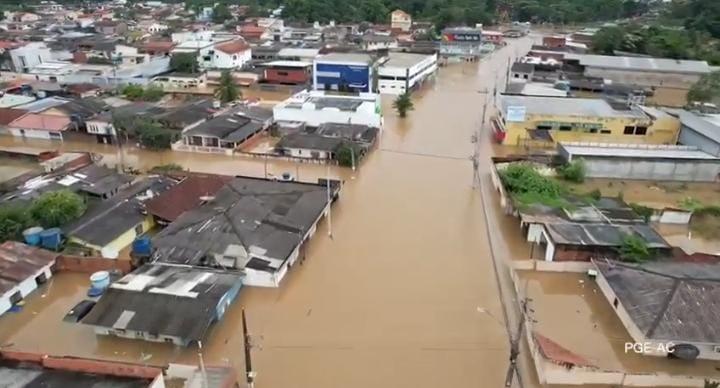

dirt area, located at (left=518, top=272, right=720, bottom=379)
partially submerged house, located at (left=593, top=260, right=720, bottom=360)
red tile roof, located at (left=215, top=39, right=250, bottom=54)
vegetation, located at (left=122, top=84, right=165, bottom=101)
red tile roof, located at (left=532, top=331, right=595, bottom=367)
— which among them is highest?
red tile roof, located at (left=215, top=39, right=250, bottom=54)

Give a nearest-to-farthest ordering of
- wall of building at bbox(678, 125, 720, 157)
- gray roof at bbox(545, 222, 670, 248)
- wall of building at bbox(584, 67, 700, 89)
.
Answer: gray roof at bbox(545, 222, 670, 248) < wall of building at bbox(678, 125, 720, 157) < wall of building at bbox(584, 67, 700, 89)

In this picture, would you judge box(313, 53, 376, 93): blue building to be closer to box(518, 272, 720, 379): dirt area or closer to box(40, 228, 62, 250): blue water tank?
box(518, 272, 720, 379): dirt area

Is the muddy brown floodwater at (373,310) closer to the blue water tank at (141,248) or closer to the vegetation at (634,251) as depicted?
the blue water tank at (141,248)

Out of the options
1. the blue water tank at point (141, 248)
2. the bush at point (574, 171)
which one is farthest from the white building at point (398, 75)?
the blue water tank at point (141, 248)

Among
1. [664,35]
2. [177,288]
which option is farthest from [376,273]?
[664,35]

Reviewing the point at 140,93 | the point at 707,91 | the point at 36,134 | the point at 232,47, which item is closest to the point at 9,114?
the point at 36,134

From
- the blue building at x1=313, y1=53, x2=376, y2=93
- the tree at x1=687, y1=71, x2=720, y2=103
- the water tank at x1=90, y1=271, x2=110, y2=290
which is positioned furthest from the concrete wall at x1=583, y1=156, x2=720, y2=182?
the water tank at x1=90, y1=271, x2=110, y2=290
